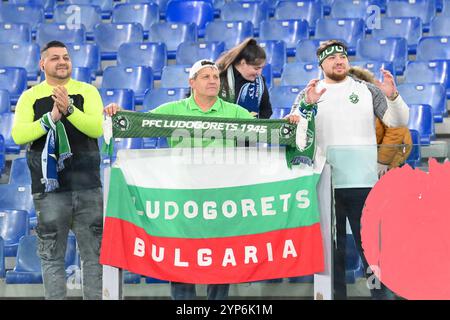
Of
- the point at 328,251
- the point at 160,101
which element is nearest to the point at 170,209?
the point at 328,251

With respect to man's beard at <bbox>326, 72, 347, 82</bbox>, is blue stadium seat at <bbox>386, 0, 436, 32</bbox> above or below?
above

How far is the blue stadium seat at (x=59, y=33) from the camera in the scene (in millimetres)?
11617

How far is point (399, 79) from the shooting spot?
1066cm

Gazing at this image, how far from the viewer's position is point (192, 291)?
234 inches

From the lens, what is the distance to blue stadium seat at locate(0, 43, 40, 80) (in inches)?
444

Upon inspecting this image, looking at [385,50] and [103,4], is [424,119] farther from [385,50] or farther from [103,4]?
[103,4]

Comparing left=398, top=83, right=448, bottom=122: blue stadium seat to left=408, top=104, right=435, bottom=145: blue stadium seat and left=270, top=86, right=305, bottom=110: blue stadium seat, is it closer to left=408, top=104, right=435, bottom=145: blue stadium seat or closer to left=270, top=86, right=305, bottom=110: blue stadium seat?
left=408, top=104, right=435, bottom=145: blue stadium seat

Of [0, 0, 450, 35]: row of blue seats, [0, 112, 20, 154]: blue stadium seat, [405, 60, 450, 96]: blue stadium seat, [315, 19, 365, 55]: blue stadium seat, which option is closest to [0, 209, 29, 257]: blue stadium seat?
[0, 112, 20, 154]: blue stadium seat

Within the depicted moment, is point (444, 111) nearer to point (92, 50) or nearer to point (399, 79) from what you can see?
point (399, 79)

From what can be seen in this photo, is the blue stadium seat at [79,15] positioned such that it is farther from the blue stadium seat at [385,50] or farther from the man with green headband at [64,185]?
the man with green headband at [64,185]

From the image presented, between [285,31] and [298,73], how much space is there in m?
1.23

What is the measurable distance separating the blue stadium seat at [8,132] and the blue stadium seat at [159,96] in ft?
4.01

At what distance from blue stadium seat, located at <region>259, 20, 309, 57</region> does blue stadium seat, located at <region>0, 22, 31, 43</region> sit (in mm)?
2568

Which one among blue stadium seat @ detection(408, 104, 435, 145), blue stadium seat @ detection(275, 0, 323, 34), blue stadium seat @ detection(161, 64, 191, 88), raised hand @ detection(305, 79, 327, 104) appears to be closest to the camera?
raised hand @ detection(305, 79, 327, 104)
